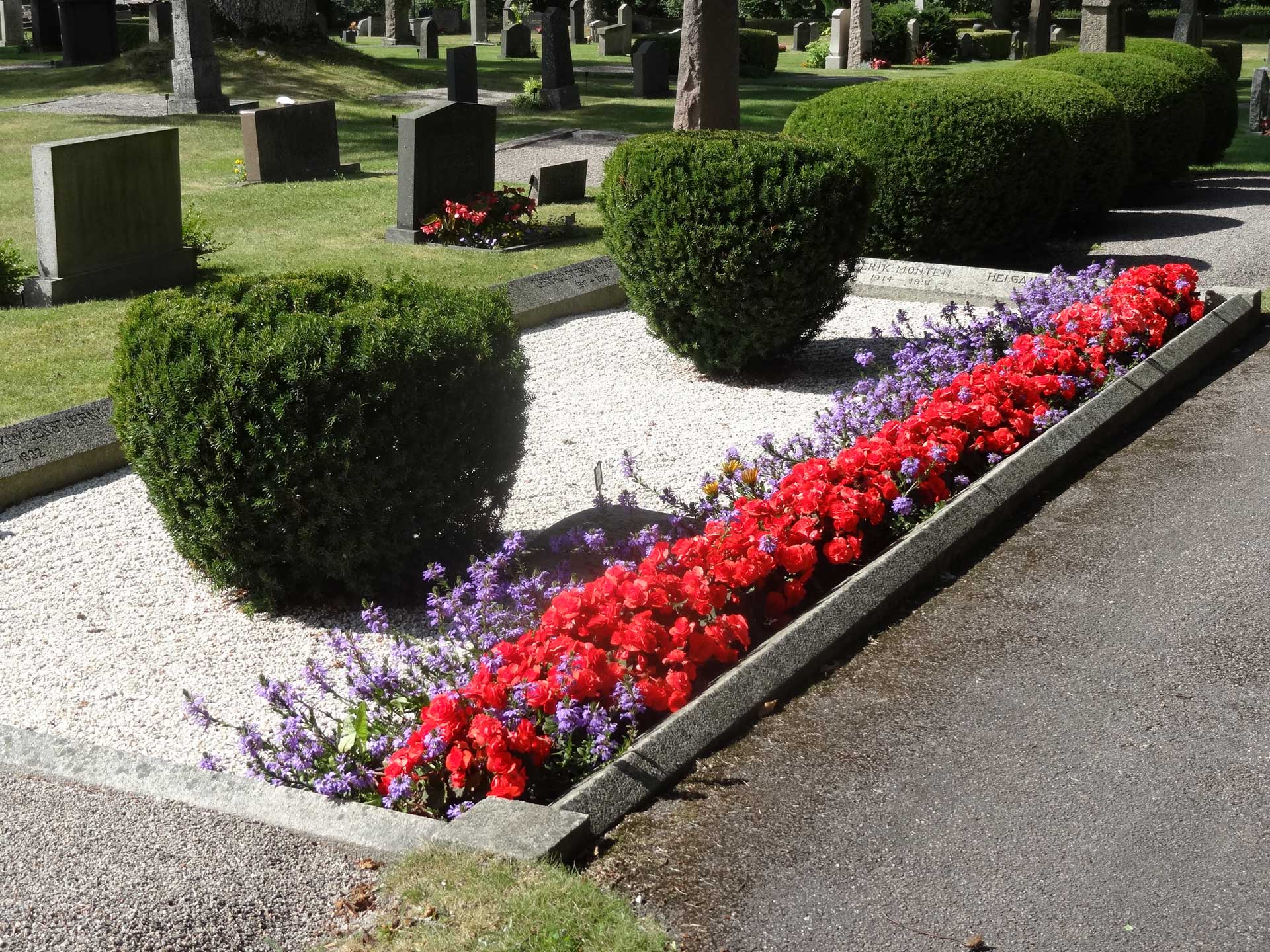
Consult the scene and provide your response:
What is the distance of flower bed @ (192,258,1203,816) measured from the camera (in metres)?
3.97

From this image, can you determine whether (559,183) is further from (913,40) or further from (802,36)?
(802,36)

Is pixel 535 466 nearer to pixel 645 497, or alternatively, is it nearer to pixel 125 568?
pixel 645 497

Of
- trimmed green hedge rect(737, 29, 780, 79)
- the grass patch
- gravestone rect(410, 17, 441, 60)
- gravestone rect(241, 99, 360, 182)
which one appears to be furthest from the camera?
gravestone rect(410, 17, 441, 60)

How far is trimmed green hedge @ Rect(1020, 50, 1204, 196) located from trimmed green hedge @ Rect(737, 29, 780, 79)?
16.3 meters

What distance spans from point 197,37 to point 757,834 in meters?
19.0

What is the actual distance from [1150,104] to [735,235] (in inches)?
337

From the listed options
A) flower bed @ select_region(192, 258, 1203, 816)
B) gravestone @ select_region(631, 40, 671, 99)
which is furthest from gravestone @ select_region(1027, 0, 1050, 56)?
flower bed @ select_region(192, 258, 1203, 816)

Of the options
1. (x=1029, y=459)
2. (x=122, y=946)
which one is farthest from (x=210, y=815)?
(x=1029, y=459)

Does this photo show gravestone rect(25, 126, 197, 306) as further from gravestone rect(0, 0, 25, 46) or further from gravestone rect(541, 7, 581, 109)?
gravestone rect(0, 0, 25, 46)

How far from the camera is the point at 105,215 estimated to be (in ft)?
33.0

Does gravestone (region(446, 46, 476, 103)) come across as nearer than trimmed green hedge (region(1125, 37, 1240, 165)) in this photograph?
No

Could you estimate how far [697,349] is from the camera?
842 cm

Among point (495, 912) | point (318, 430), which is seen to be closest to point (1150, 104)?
point (318, 430)

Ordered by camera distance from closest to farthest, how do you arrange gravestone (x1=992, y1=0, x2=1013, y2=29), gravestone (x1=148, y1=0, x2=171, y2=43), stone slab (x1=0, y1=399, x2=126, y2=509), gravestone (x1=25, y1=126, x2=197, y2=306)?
stone slab (x1=0, y1=399, x2=126, y2=509)
gravestone (x1=25, y1=126, x2=197, y2=306)
gravestone (x1=148, y1=0, x2=171, y2=43)
gravestone (x1=992, y1=0, x2=1013, y2=29)
